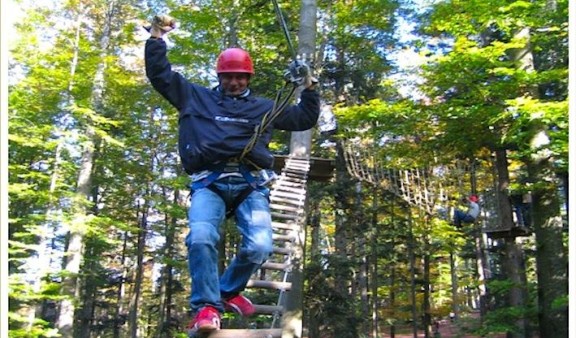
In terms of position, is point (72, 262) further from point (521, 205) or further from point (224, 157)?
point (224, 157)

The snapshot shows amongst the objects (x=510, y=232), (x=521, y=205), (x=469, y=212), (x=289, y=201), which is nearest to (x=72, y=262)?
(x=289, y=201)

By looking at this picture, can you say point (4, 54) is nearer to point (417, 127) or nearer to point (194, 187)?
point (194, 187)

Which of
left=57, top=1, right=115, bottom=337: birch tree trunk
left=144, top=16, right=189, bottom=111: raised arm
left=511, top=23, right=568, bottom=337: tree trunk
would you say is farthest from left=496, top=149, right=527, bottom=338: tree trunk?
left=57, top=1, right=115, bottom=337: birch tree trunk

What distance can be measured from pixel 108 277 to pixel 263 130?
2058 cm

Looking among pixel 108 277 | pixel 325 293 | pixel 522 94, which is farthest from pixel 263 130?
pixel 108 277

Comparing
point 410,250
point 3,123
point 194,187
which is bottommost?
point 410,250

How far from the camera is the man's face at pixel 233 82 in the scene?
2.84 metres

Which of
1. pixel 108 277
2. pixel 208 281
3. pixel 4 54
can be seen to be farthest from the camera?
pixel 108 277

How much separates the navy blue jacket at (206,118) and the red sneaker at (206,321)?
738 mm

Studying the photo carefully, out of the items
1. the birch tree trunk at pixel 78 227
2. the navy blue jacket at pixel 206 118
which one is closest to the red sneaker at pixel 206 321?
the navy blue jacket at pixel 206 118

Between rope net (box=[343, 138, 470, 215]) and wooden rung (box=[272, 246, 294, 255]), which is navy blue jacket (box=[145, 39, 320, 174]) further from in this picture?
rope net (box=[343, 138, 470, 215])

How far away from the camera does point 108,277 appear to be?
21391mm

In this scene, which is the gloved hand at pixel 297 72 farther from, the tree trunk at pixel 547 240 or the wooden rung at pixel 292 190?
the tree trunk at pixel 547 240

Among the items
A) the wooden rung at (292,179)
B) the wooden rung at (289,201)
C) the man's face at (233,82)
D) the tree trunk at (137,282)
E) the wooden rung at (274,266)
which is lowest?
the tree trunk at (137,282)
